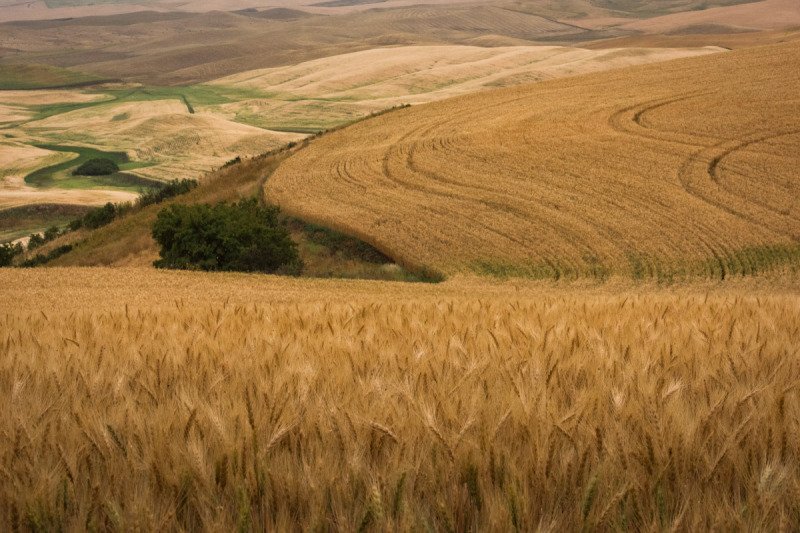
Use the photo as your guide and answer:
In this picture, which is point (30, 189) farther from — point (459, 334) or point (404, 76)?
point (459, 334)

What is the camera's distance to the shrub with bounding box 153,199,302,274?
2492 cm

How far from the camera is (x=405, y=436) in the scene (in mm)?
2332

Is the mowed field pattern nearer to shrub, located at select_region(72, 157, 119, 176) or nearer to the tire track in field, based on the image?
the tire track in field

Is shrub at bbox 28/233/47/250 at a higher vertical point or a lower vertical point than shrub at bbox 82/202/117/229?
lower

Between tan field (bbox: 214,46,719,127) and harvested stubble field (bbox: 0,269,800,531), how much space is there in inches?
3512

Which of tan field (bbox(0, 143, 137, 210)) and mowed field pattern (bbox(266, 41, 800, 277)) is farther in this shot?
tan field (bbox(0, 143, 137, 210))

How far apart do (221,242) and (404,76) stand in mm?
93047

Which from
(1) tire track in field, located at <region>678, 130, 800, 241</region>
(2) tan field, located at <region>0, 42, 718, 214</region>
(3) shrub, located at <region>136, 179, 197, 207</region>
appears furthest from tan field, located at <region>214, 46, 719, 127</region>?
(1) tire track in field, located at <region>678, 130, 800, 241</region>

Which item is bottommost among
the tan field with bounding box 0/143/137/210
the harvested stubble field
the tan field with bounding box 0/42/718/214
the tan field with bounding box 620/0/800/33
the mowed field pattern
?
the tan field with bounding box 0/143/137/210

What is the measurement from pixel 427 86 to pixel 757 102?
2912 inches

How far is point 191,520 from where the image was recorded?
199 centimetres

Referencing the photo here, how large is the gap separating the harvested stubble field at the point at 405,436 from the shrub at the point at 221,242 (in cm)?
2097

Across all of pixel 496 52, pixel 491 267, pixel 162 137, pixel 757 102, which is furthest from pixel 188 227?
pixel 496 52

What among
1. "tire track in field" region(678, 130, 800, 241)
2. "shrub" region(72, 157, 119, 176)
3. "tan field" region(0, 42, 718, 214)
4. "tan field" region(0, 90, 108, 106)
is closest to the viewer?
"tire track in field" region(678, 130, 800, 241)
